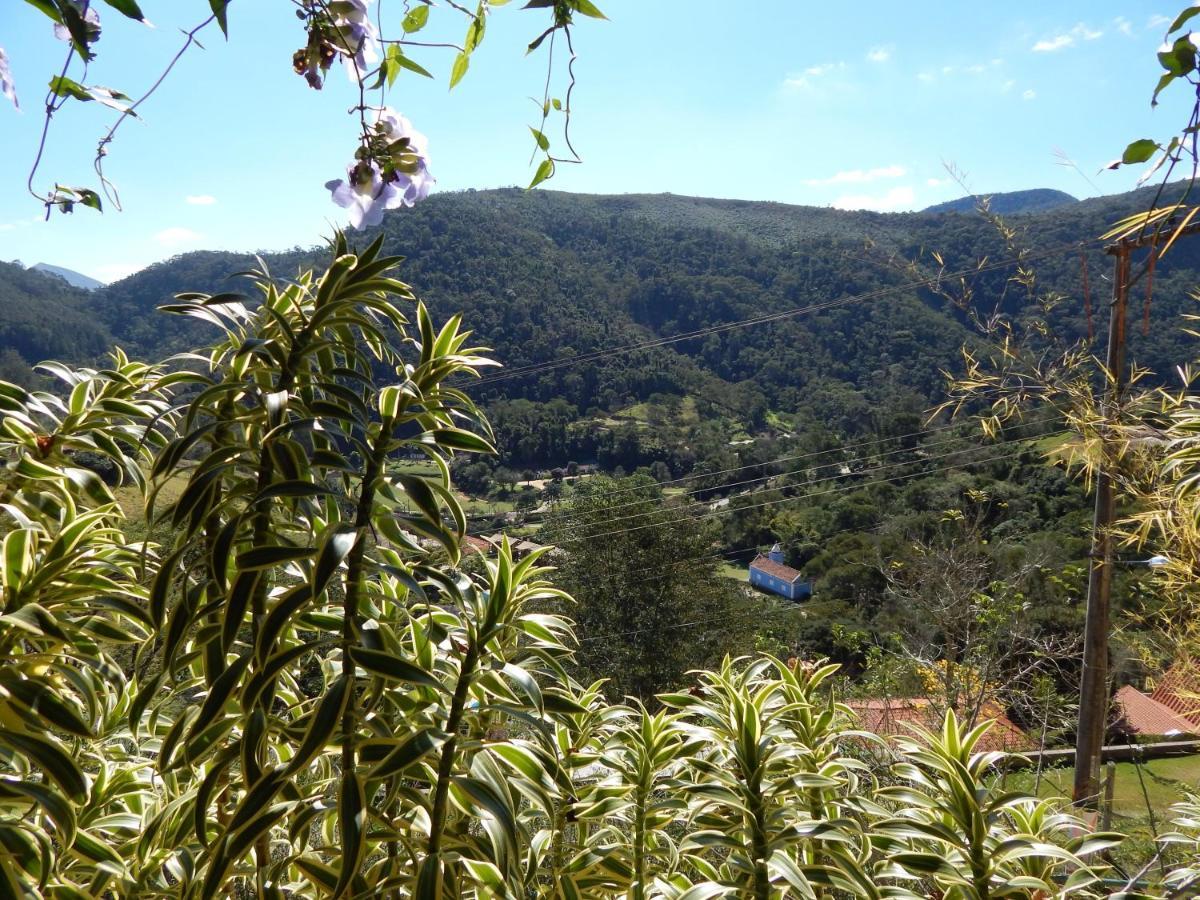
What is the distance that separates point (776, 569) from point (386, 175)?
68.4 feet

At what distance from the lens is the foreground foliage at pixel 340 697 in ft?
2.30

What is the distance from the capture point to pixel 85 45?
0.47 m

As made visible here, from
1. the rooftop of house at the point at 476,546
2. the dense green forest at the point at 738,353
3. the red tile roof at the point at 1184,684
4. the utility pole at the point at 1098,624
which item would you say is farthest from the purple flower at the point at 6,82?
the dense green forest at the point at 738,353

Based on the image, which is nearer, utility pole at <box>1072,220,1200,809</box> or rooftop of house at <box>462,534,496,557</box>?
rooftop of house at <box>462,534,496,557</box>

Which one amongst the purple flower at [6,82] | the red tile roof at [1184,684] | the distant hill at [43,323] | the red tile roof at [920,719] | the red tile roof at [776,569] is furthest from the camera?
the distant hill at [43,323]

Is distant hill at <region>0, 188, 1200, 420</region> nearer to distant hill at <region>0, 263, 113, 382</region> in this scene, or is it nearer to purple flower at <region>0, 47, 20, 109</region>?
distant hill at <region>0, 263, 113, 382</region>

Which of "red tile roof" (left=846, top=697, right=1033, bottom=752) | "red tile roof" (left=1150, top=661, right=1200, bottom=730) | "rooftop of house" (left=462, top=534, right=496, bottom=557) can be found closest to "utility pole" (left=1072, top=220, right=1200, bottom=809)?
"red tile roof" (left=1150, top=661, right=1200, bottom=730)

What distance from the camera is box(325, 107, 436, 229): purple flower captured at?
0.77 m

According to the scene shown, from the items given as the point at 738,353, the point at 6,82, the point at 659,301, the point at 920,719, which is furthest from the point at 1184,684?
the point at 659,301

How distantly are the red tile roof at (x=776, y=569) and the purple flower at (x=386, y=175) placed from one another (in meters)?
20.0

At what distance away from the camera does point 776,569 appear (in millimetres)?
20719

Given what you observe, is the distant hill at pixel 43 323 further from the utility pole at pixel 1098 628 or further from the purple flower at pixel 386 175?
the purple flower at pixel 386 175

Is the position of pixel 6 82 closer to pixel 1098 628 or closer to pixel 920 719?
pixel 1098 628

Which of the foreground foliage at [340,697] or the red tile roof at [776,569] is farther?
the red tile roof at [776,569]
